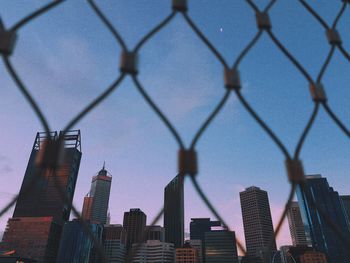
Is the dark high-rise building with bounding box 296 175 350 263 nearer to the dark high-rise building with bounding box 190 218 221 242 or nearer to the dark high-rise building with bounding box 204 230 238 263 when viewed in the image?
the dark high-rise building with bounding box 204 230 238 263

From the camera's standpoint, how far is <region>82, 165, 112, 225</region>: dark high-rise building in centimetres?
15798

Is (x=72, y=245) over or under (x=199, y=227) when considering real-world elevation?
under

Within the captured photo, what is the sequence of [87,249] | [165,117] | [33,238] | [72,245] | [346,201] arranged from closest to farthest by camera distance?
[165,117]
[33,238]
[72,245]
[87,249]
[346,201]

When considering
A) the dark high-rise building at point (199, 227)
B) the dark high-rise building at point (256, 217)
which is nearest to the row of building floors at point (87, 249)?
the dark high-rise building at point (199, 227)

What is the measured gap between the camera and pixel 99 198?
16350cm

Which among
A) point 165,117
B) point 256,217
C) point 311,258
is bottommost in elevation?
point 165,117

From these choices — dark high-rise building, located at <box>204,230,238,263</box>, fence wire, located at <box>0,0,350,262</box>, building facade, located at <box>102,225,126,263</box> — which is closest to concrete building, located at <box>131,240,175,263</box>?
dark high-rise building, located at <box>204,230,238,263</box>

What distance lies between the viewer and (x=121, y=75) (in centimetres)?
114

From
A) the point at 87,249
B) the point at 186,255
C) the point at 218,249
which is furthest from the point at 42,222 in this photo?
the point at 218,249

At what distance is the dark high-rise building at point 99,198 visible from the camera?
15798 cm

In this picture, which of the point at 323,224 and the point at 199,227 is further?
the point at 199,227

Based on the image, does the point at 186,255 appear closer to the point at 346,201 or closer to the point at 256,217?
the point at 256,217

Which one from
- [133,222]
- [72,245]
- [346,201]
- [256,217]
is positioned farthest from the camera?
[256,217]

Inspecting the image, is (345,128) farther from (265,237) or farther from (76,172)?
(265,237)
